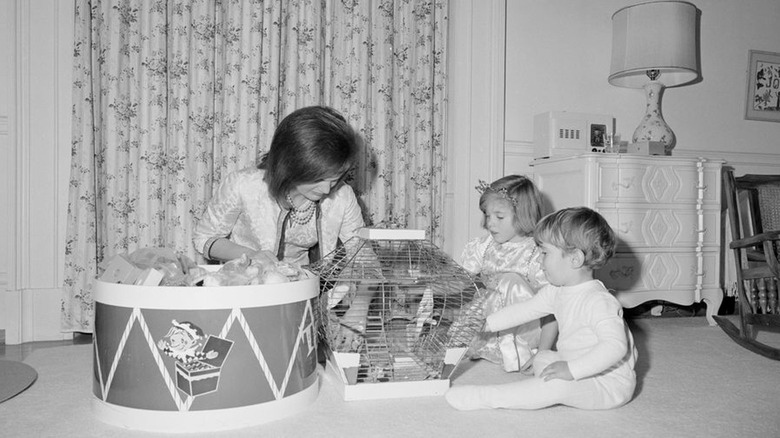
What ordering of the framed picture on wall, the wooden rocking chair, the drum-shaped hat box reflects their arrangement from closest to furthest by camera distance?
the drum-shaped hat box
the wooden rocking chair
the framed picture on wall

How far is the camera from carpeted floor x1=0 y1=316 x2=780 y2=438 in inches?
57.2

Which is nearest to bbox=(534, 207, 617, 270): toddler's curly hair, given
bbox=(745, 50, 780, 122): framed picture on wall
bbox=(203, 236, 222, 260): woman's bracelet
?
bbox=(203, 236, 222, 260): woman's bracelet

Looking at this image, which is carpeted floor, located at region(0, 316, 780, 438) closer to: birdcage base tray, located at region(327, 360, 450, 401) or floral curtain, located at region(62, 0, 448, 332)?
birdcage base tray, located at region(327, 360, 450, 401)

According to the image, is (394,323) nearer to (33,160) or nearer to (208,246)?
(208,246)

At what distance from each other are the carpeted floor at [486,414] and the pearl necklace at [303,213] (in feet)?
2.17

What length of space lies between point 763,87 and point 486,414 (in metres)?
3.67

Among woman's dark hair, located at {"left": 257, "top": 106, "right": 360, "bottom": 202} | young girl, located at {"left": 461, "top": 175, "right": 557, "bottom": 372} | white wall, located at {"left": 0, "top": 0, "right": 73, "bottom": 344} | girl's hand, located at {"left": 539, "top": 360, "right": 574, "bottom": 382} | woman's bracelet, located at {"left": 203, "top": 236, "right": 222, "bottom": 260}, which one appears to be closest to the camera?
girl's hand, located at {"left": 539, "top": 360, "right": 574, "bottom": 382}

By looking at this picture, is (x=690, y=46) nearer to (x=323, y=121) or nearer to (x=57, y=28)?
(x=323, y=121)

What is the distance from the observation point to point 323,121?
202 cm

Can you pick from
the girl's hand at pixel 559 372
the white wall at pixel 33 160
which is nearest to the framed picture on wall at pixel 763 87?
the girl's hand at pixel 559 372

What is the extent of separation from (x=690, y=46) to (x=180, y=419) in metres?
3.21

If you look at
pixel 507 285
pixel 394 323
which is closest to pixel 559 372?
pixel 394 323

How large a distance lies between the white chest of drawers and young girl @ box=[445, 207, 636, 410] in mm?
1321

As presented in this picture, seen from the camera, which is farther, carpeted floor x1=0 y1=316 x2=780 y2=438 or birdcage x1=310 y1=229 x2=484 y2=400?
birdcage x1=310 y1=229 x2=484 y2=400
